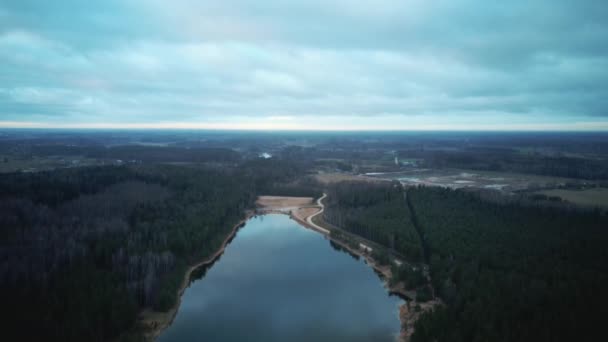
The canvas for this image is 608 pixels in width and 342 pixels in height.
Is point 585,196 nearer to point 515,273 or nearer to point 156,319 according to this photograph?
point 515,273

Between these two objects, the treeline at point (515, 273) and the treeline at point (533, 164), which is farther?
the treeline at point (533, 164)

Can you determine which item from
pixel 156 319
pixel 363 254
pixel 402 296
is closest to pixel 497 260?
pixel 402 296

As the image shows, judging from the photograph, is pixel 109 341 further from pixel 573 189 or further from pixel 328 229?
pixel 573 189

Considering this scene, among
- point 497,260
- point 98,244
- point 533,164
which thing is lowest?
point 497,260

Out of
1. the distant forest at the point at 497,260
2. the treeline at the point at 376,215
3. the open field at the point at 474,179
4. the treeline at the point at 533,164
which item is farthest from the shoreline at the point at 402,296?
the treeline at the point at 533,164

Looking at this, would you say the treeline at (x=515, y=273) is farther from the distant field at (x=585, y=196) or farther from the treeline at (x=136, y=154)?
the treeline at (x=136, y=154)

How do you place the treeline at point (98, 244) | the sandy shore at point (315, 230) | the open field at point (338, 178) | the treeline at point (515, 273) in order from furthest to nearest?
1. the open field at point (338, 178)
2. the sandy shore at point (315, 230)
3. the treeline at point (98, 244)
4. the treeline at point (515, 273)

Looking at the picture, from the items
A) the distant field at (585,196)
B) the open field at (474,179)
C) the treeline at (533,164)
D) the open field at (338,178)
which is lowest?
the distant field at (585,196)
